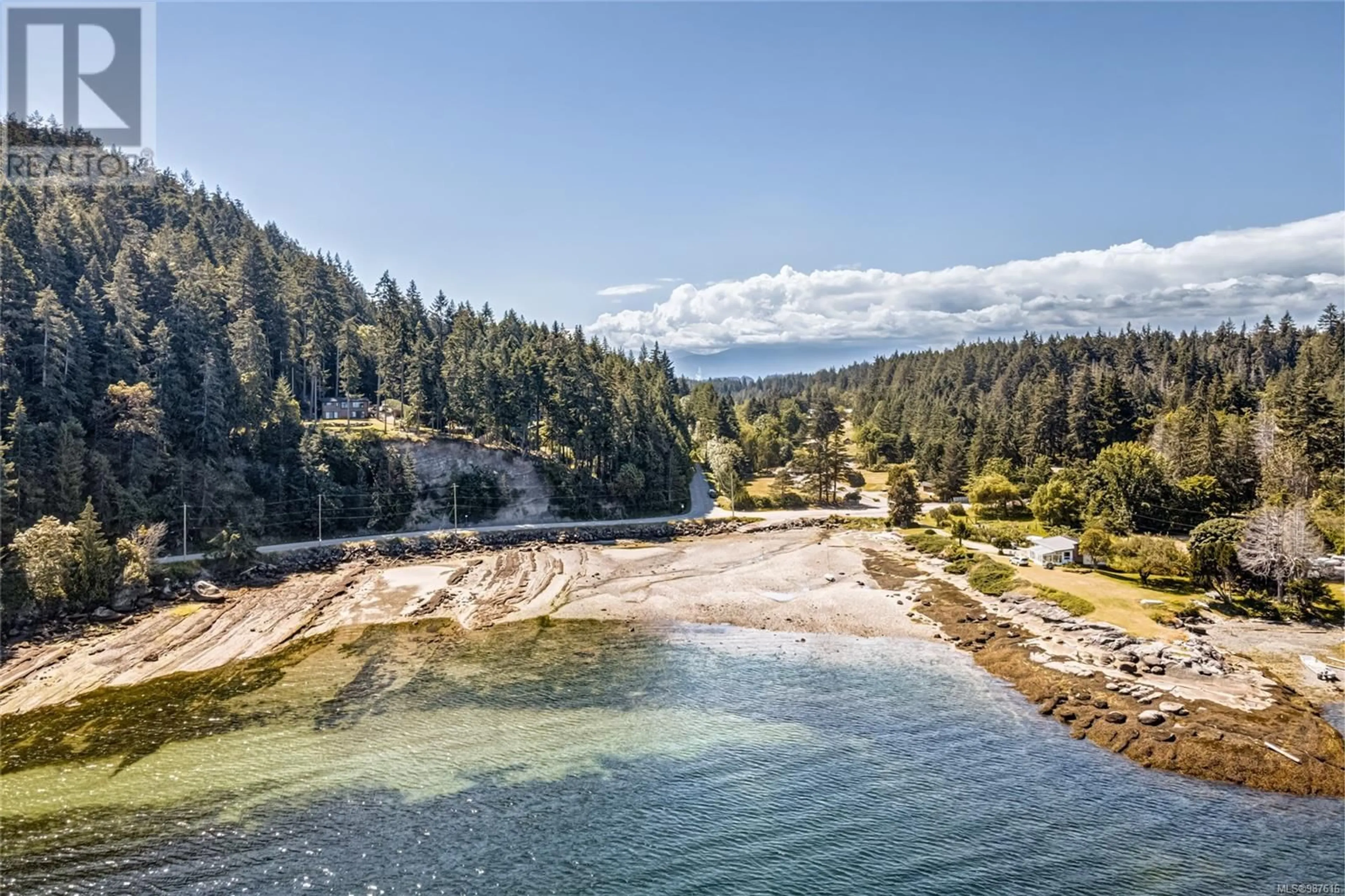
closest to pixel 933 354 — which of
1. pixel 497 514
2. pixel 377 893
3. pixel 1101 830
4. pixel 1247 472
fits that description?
pixel 1247 472

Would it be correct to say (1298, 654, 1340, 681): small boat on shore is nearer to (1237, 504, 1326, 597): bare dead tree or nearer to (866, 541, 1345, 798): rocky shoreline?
(866, 541, 1345, 798): rocky shoreline

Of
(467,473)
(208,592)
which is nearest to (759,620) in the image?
(208,592)

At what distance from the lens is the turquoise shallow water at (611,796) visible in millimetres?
21734

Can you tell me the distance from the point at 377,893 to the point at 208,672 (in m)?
25.5

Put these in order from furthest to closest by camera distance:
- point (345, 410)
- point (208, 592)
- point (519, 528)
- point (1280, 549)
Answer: point (345, 410)
point (519, 528)
point (208, 592)
point (1280, 549)

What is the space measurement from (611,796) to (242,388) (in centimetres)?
6499

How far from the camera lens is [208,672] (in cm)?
3894

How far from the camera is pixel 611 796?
2641 cm

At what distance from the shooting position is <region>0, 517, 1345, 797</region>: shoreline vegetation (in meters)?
30.7

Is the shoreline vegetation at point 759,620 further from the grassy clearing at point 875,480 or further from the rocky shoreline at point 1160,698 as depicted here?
the grassy clearing at point 875,480

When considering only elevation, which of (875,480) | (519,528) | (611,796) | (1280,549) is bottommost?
(611,796)

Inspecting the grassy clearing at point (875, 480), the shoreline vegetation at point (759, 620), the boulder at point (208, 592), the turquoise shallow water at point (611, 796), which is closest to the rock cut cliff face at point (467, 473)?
the shoreline vegetation at point (759, 620)

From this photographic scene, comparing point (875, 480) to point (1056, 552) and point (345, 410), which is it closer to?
point (1056, 552)

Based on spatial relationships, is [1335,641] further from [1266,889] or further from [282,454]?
[282,454]
